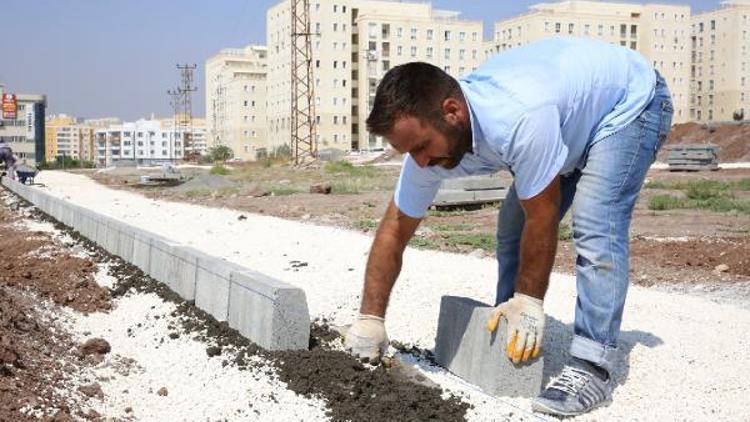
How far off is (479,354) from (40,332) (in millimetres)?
2416

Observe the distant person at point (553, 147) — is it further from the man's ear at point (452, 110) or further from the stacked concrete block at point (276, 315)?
the stacked concrete block at point (276, 315)

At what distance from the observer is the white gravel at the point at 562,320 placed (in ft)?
11.0

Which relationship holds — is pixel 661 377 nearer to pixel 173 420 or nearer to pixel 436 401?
pixel 436 401

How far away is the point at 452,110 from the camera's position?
2.94 m

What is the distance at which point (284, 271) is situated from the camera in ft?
22.8

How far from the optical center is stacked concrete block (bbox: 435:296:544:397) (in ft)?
11.1

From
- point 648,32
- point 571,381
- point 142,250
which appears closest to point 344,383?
point 571,381

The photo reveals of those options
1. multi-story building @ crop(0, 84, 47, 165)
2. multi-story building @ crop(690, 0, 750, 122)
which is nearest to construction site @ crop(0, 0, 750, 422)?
multi-story building @ crop(0, 84, 47, 165)

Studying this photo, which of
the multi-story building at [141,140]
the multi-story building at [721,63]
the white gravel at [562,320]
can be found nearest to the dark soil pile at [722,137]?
the white gravel at [562,320]

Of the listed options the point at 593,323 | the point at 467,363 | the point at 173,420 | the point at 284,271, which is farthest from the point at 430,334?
the point at 284,271

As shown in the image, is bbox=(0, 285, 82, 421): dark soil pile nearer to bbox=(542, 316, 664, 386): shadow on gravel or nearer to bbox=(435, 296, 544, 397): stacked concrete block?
bbox=(435, 296, 544, 397): stacked concrete block

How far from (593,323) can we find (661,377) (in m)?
0.72

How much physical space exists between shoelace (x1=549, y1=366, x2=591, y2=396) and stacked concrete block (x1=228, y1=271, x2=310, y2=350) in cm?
130

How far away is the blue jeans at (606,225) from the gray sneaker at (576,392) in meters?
0.06
